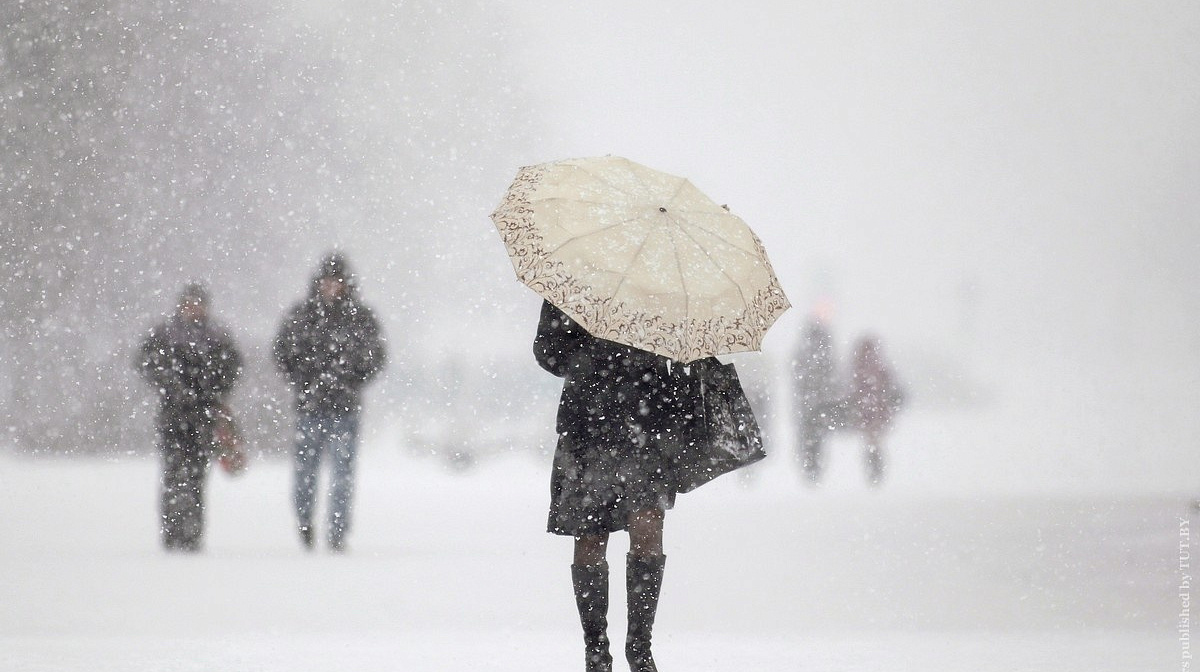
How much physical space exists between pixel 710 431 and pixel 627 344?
0.38m

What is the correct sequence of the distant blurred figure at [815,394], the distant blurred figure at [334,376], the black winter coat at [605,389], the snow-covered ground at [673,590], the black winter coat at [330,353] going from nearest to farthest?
1. the black winter coat at [605,389]
2. the snow-covered ground at [673,590]
3. the black winter coat at [330,353]
4. the distant blurred figure at [334,376]
5. the distant blurred figure at [815,394]

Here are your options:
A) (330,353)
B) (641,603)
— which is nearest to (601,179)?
(641,603)

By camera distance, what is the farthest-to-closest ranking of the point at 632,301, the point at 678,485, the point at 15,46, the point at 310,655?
1. the point at 15,46
2. the point at 310,655
3. the point at 678,485
4. the point at 632,301

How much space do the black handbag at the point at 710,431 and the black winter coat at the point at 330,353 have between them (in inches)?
153

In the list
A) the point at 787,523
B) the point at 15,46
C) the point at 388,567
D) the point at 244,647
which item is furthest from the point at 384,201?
the point at 244,647

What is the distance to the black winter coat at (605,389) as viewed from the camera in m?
4.23

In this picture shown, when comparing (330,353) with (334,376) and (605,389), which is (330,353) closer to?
(334,376)

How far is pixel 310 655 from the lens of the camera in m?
5.06

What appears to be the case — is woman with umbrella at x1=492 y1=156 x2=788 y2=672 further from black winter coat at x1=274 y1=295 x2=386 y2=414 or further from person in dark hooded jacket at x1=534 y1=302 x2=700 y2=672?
black winter coat at x1=274 y1=295 x2=386 y2=414

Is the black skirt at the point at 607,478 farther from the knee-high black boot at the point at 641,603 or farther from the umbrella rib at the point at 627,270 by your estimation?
the umbrella rib at the point at 627,270

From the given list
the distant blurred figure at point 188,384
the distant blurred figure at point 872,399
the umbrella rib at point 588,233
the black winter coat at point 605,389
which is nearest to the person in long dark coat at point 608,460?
the black winter coat at point 605,389

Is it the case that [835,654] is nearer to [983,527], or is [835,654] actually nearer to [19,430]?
[983,527]

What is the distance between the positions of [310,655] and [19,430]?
16311 mm

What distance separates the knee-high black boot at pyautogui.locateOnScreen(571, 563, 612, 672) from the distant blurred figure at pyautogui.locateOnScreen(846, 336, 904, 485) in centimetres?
986
